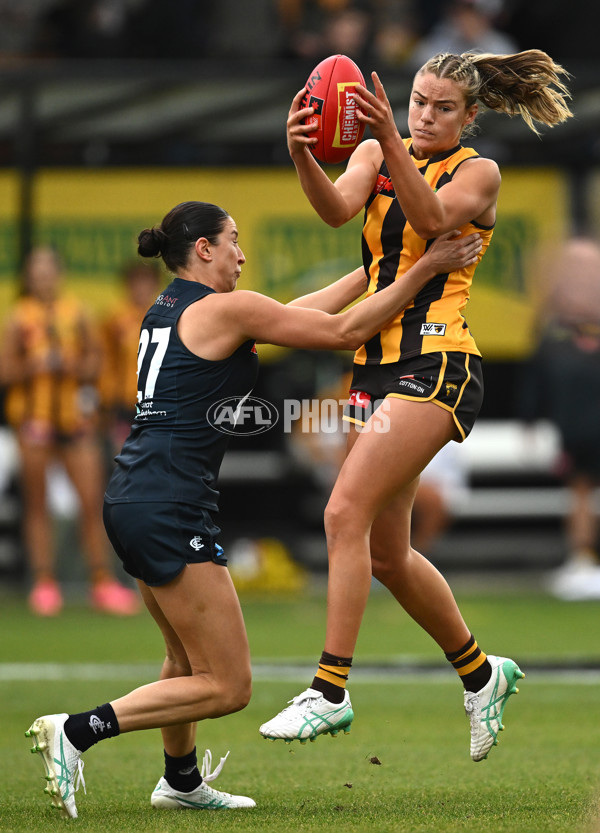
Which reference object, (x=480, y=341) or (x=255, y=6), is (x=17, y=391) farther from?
(x=255, y=6)

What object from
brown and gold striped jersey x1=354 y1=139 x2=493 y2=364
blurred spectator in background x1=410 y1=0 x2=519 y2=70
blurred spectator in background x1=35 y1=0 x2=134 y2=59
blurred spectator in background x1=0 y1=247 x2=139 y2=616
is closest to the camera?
brown and gold striped jersey x1=354 y1=139 x2=493 y2=364

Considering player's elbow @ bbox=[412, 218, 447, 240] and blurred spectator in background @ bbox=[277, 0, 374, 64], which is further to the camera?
blurred spectator in background @ bbox=[277, 0, 374, 64]

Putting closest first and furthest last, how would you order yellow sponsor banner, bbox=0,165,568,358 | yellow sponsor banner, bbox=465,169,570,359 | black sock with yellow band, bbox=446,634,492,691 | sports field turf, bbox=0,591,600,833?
sports field turf, bbox=0,591,600,833
black sock with yellow band, bbox=446,634,492,691
yellow sponsor banner, bbox=0,165,568,358
yellow sponsor banner, bbox=465,169,570,359

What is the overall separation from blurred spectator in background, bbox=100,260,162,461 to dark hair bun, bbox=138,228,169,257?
573 cm

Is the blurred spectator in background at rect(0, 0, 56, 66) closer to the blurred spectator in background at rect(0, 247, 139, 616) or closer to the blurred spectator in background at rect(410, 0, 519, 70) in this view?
the blurred spectator in background at rect(410, 0, 519, 70)

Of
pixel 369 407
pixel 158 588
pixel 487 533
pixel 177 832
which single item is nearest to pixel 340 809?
pixel 177 832

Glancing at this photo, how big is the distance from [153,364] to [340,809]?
1.61 meters

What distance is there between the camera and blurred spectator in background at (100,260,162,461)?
1044 cm

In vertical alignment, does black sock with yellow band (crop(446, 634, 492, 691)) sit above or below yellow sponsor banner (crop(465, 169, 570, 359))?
below

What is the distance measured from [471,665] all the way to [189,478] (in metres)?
1.32

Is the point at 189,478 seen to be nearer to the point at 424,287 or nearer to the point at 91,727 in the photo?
the point at 91,727

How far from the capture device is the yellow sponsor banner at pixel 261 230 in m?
11.9

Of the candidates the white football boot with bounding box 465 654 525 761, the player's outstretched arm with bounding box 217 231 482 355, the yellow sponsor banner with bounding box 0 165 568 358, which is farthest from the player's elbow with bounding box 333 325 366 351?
the yellow sponsor banner with bounding box 0 165 568 358

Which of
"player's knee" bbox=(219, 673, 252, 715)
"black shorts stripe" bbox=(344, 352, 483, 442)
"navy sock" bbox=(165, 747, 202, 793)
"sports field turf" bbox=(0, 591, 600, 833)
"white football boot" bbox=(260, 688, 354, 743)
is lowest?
"sports field turf" bbox=(0, 591, 600, 833)
